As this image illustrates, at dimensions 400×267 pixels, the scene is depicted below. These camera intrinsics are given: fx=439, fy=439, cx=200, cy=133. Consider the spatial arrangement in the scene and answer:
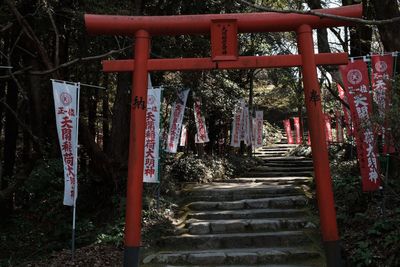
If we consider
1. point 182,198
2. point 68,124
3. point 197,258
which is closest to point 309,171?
point 182,198

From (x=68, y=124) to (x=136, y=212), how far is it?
2746mm

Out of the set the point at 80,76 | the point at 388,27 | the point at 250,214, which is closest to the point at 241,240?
the point at 250,214

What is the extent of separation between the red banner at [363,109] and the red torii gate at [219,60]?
55.7 inches

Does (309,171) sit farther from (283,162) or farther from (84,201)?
(84,201)

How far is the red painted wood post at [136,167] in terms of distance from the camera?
19.9 feet

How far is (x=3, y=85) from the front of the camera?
14.0 metres

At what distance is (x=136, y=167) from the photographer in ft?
20.0

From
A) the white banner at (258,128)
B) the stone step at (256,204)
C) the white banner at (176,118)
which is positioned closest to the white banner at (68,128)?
the stone step at (256,204)

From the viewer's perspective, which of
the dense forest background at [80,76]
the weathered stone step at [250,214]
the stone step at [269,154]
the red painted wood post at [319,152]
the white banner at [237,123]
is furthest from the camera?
the stone step at [269,154]

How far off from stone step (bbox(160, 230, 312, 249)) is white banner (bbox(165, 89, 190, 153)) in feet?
11.6

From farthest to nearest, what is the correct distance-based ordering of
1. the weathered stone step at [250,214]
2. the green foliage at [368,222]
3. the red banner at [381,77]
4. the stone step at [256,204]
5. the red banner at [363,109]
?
the stone step at [256,204] < the weathered stone step at [250,214] < the red banner at [363,109] < the red banner at [381,77] < the green foliage at [368,222]

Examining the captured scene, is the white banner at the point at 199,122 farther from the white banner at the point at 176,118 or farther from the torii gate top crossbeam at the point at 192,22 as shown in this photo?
the torii gate top crossbeam at the point at 192,22

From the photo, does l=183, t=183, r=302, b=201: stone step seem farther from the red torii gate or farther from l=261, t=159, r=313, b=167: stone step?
l=261, t=159, r=313, b=167: stone step

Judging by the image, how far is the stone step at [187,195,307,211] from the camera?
10.4 metres
